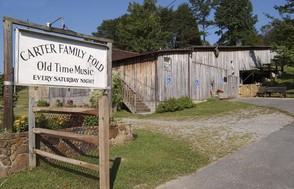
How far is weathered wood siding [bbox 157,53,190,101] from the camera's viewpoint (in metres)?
22.6

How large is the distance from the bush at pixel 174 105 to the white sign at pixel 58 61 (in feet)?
44.7

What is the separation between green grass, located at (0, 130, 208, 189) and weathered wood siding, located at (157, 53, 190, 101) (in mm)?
14049

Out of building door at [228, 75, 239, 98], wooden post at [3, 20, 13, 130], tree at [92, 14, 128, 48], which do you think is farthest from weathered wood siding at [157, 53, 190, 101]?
tree at [92, 14, 128, 48]

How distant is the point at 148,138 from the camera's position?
9758 mm

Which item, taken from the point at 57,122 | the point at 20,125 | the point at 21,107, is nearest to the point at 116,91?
the point at 57,122

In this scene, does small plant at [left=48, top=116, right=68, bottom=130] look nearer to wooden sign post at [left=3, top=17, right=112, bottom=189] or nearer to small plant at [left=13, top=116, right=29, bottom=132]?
small plant at [left=13, top=116, right=29, bottom=132]

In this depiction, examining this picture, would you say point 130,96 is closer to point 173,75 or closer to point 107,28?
point 173,75

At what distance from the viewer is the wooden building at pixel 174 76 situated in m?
22.6

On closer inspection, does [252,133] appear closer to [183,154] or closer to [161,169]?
[183,154]

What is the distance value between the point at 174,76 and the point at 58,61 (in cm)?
1749

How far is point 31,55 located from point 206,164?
4.44 m

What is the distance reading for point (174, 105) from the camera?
20.4 meters

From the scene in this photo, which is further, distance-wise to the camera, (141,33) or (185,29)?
(185,29)

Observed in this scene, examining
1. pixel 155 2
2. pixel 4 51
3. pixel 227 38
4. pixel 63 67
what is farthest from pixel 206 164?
pixel 155 2
